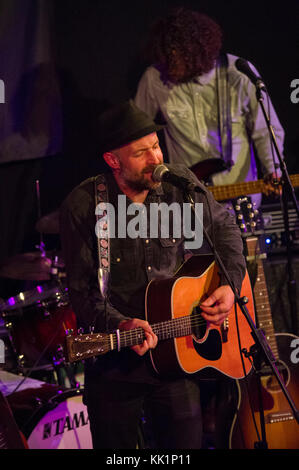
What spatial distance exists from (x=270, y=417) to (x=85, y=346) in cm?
203

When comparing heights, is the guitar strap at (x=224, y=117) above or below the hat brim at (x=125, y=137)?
above

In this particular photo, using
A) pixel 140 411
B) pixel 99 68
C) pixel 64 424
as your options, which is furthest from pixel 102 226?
pixel 99 68

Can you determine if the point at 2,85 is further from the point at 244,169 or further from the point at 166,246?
the point at 166,246

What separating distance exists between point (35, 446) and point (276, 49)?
4203 mm

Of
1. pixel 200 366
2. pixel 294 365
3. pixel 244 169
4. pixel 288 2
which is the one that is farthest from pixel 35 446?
pixel 288 2

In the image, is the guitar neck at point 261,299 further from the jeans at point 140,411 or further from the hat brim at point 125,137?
the hat brim at point 125,137

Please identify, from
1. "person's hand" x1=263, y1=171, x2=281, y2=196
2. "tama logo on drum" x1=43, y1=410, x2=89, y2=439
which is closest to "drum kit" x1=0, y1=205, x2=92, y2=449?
"tama logo on drum" x1=43, y1=410, x2=89, y2=439

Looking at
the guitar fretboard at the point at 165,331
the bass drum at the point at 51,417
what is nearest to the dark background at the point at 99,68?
the bass drum at the point at 51,417

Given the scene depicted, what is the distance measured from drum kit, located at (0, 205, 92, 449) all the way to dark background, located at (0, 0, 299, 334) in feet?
3.93

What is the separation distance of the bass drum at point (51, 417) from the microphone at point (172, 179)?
1994 mm

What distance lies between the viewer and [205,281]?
351cm

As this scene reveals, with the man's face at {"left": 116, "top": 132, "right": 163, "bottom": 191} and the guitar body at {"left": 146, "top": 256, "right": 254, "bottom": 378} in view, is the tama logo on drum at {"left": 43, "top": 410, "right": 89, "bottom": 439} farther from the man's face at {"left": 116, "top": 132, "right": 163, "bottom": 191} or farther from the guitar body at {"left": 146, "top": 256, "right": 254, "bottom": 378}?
the man's face at {"left": 116, "top": 132, "right": 163, "bottom": 191}

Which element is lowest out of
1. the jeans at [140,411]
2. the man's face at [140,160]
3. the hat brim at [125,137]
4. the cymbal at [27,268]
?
the jeans at [140,411]

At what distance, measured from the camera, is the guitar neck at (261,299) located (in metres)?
4.49
